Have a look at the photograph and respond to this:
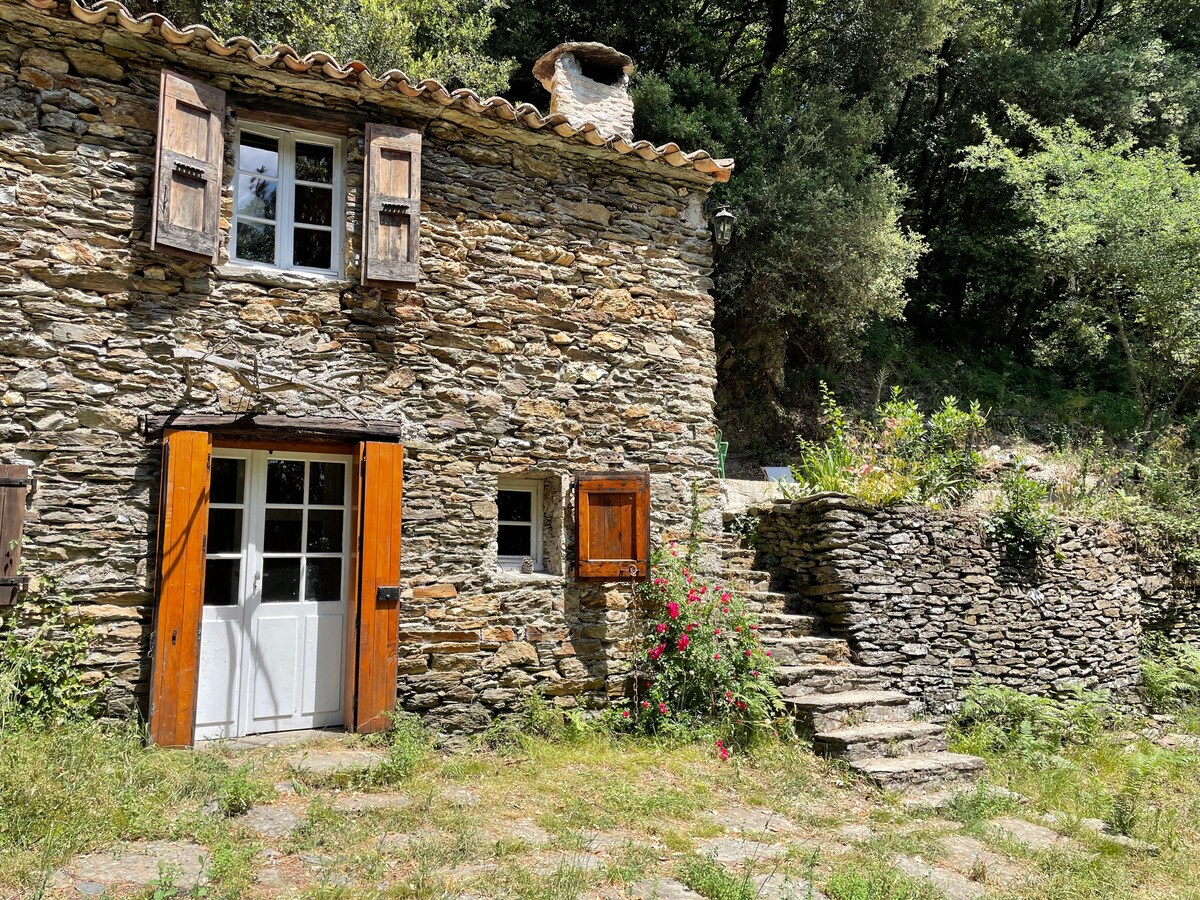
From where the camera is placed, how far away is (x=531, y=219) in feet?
22.5

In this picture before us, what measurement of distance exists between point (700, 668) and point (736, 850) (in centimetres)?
210

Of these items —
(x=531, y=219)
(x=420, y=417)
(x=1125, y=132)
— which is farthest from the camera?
(x=1125, y=132)

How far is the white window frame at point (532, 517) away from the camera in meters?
6.75

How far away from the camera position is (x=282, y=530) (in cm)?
592

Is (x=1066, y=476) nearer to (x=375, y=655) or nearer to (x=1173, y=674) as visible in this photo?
(x=1173, y=674)

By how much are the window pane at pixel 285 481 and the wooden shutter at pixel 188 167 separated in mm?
1505

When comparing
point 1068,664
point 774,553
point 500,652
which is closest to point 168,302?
point 500,652

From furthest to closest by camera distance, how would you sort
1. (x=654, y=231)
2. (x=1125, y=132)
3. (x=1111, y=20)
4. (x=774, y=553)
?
1. (x=1111, y=20)
2. (x=1125, y=132)
3. (x=774, y=553)
4. (x=654, y=231)

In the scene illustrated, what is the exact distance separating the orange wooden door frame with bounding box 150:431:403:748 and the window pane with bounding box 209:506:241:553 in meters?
0.27

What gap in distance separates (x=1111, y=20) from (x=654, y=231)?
1720cm

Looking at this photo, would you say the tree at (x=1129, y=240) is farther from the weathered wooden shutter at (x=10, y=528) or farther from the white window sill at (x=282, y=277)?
the weathered wooden shutter at (x=10, y=528)

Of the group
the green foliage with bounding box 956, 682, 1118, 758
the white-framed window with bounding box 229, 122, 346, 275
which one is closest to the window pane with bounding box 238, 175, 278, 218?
the white-framed window with bounding box 229, 122, 346, 275

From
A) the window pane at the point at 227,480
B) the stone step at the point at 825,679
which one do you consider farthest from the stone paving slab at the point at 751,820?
the window pane at the point at 227,480

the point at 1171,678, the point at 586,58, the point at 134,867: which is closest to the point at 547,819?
the point at 134,867
